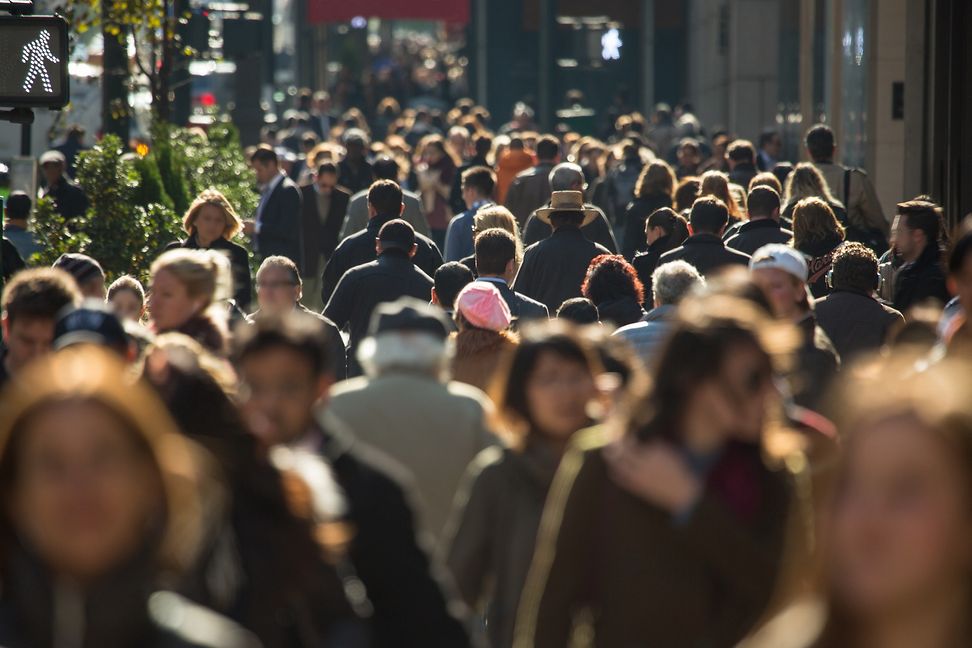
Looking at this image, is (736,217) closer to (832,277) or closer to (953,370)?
(832,277)

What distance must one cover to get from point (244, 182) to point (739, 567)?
14963mm

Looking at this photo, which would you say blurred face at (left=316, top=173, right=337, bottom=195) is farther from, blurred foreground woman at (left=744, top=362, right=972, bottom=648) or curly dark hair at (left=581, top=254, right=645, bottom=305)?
blurred foreground woman at (left=744, top=362, right=972, bottom=648)

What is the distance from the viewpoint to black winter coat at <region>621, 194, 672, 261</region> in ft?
51.1

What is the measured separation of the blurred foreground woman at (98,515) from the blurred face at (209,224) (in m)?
9.07

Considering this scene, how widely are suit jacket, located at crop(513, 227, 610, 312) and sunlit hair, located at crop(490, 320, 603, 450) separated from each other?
6.95m

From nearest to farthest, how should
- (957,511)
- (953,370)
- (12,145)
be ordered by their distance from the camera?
1. (957,511)
2. (953,370)
3. (12,145)

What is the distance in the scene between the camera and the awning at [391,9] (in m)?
46.9

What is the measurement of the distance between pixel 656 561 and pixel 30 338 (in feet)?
10.8

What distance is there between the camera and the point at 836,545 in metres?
2.60

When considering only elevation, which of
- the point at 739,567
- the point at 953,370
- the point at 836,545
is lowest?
the point at 739,567

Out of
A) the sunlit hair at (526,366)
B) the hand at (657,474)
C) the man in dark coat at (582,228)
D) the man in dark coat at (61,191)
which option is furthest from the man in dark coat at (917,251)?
the man in dark coat at (61,191)

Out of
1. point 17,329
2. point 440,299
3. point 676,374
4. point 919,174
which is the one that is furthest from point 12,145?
point 676,374

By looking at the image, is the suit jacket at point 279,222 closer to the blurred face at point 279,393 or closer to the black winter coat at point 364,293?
the black winter coat at point 364,293

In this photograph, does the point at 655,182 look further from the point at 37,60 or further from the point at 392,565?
the point at 392,565
